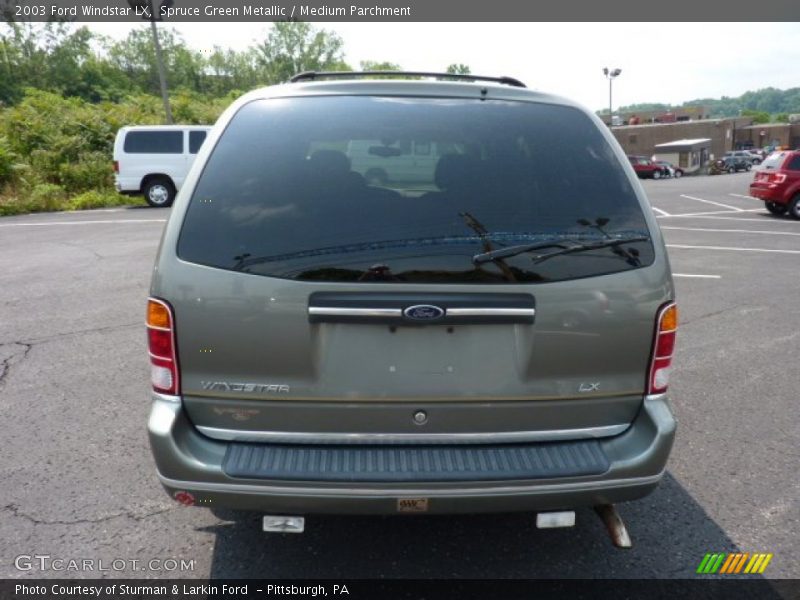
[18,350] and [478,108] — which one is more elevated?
[478,108]

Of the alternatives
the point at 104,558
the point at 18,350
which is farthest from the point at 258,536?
the point at 18,350

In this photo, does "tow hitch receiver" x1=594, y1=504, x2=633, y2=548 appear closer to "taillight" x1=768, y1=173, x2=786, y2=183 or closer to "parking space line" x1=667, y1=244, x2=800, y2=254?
"parking space line" x1=667, y1=244, x2=800, y2=254

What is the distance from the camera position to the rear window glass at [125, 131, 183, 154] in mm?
17594

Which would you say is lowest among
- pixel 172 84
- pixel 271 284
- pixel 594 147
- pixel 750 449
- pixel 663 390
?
pixel 750 449

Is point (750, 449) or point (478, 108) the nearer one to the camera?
point (478, 108)

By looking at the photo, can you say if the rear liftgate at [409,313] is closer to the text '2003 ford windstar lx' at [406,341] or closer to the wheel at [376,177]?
the text '2003 ford windstar lx' at [406,341]

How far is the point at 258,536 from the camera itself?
9.26ft

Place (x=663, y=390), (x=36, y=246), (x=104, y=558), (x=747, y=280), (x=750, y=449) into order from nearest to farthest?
(x=663, y=390) → (x=104, y=558) → (x=750, y=449) → (x=747, y=280) → (x=36, y=246)

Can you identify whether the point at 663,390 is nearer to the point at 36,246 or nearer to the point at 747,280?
the point at 747,280

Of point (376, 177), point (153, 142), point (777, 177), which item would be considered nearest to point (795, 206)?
point (777, 177)

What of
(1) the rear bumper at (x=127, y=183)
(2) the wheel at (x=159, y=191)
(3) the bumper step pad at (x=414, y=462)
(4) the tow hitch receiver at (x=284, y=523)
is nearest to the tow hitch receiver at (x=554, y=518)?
(3) the bumper step pad at (x=414, y=462)

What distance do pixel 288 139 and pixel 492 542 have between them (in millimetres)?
1999

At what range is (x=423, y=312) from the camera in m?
2.07

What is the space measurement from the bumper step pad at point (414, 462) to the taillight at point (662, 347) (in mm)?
333
